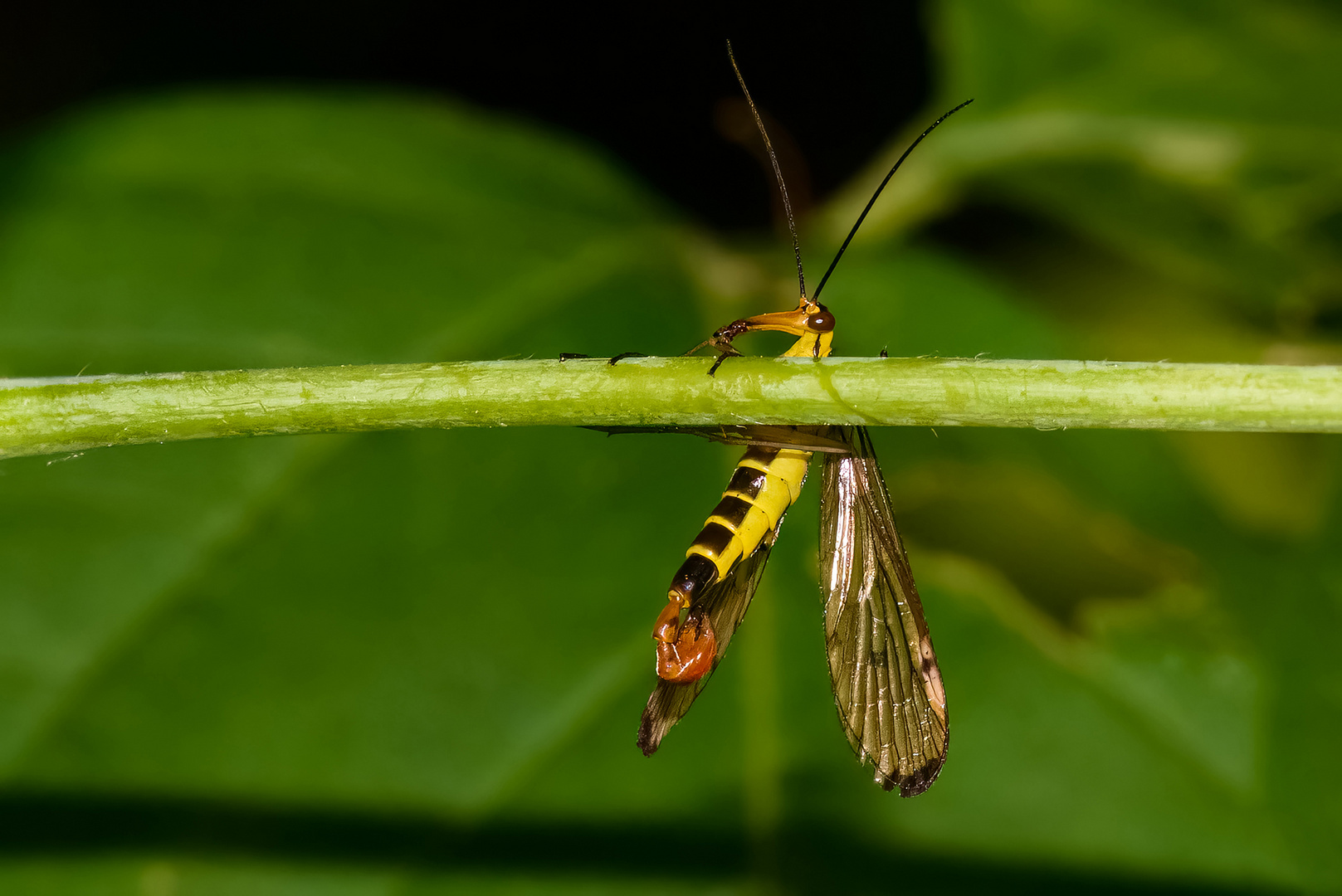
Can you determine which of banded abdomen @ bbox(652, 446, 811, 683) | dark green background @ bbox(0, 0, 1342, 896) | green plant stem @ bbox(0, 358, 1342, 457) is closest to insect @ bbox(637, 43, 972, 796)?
banded abdomen @ bbox(652, 446, 811, 683)

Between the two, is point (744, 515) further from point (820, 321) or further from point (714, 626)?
point (820, 321)

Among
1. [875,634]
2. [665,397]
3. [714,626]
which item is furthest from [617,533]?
[665,397]

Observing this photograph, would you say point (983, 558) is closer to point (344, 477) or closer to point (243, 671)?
point (344, 477)

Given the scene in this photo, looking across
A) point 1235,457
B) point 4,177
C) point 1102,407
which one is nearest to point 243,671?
point 4,177

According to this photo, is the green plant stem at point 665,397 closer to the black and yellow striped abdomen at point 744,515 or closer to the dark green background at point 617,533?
the black and yellow striped abdomen at point 744,515

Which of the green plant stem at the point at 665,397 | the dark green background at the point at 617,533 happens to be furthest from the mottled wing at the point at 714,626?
the green plant stem at the point at 665,397

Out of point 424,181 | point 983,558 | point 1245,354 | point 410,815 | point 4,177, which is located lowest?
point 410,815
